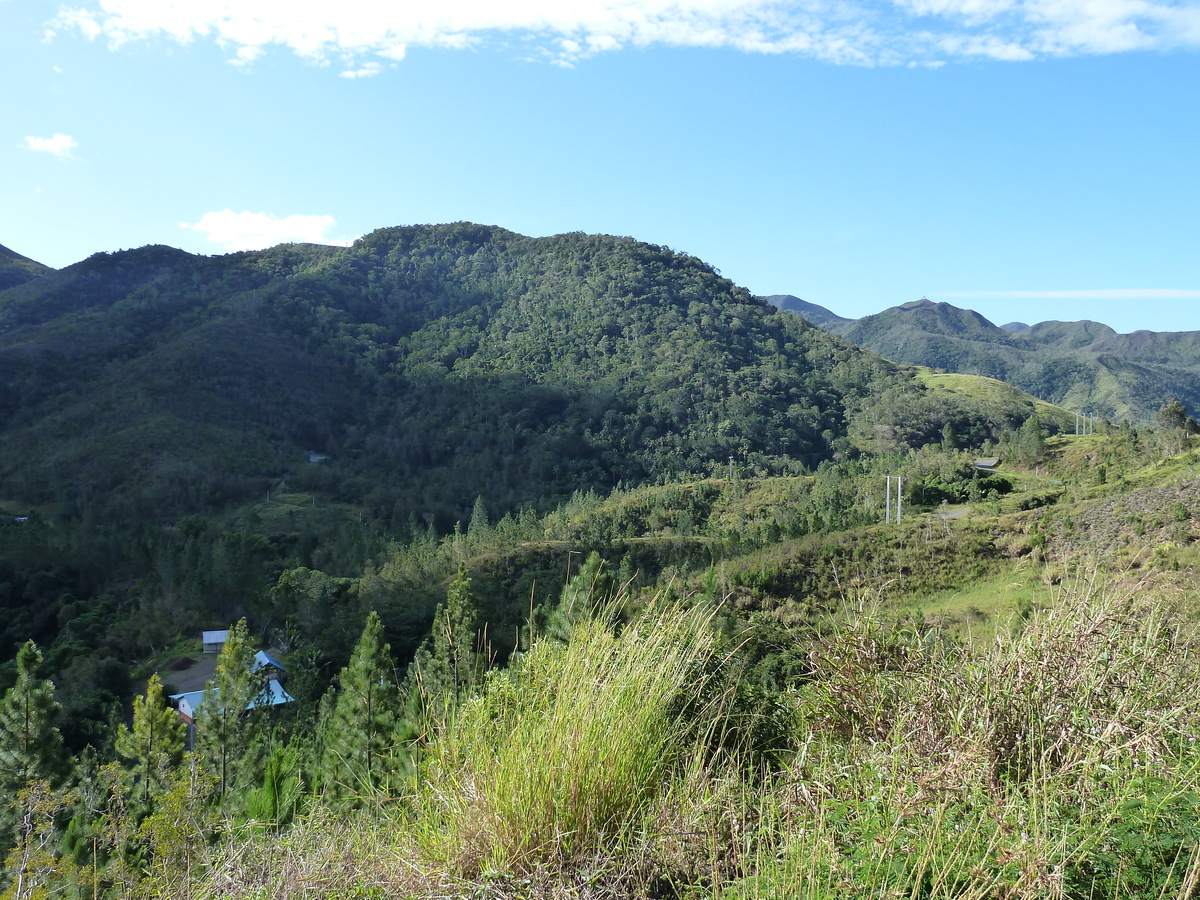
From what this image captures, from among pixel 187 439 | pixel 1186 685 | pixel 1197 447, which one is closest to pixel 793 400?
pixel 1197 447

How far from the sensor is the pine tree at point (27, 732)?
35.9ft

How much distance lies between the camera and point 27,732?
11094mm

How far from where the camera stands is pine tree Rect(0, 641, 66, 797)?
35.9ft

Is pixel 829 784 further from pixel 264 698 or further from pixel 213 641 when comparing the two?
pixel 213 641

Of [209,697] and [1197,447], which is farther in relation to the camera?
[1197,447]

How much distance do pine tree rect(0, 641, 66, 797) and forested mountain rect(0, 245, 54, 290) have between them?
363 feet

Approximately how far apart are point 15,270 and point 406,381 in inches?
2442

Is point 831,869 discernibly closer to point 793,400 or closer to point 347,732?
point 347,732

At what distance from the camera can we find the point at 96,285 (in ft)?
298

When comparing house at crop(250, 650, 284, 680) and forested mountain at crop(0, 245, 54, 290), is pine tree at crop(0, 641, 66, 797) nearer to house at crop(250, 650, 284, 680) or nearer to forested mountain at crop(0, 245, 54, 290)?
house at crop(250, 650, 284, 680)

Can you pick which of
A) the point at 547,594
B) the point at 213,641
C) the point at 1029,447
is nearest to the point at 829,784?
the point at 547,594

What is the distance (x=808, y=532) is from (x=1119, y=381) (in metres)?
126

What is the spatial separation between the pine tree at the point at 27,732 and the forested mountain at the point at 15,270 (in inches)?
4355

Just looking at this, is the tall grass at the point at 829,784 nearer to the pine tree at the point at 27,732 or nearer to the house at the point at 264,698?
the pine tree at the point at 27,732
